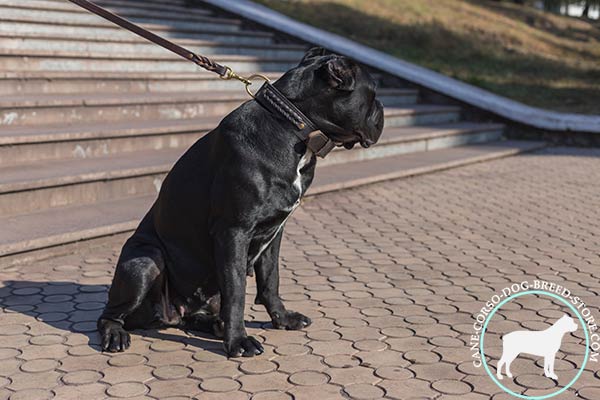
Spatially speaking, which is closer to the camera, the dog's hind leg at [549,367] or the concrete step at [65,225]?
the dog's hind leg at [549,367]

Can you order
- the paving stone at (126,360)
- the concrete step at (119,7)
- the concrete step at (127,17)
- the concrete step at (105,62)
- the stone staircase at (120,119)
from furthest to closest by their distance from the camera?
the concrete step at (119,7) → the concrete step at (127,17) → the concrete step at (105,62) → the stone staircase at (120,119) → the paving stone at (126,360)

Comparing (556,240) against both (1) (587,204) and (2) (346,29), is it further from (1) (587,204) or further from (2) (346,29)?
(2) (346,29)

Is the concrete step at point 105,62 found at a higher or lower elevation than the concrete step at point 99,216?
higher

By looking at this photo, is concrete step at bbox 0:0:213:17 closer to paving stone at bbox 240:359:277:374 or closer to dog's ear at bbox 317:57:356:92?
dog's ear at bbox 317:57:356:92

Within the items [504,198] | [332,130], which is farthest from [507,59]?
[332,130]

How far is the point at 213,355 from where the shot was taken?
12.3ft

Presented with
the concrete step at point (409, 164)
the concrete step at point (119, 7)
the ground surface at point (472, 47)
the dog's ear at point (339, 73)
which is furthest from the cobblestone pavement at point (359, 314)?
the ground surface at point (472, 47)

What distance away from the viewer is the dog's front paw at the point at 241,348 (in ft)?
12.0

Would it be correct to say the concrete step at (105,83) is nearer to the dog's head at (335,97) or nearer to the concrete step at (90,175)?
the concrete step at (90,175)

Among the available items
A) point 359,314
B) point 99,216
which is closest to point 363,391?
point 359,314

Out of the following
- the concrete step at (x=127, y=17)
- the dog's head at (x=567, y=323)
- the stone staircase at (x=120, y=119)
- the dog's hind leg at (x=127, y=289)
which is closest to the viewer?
the dog's hind leg at (x=127, y=289)

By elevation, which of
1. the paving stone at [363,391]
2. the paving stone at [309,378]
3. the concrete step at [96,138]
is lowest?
the paving stone at [309,378]

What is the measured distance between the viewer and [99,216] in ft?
19.1

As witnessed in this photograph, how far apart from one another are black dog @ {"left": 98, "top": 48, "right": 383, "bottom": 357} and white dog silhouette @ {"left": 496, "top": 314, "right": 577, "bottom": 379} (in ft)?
3.59
